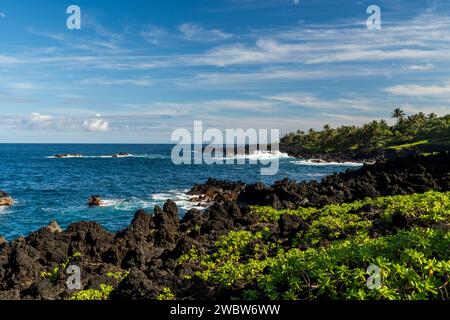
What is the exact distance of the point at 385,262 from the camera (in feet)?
30.2

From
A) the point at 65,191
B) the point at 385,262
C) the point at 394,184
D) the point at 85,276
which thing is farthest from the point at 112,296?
the point at 65,191

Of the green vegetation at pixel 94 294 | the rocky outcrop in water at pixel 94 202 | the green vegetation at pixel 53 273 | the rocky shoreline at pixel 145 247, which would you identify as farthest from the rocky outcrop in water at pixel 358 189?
the rocky outcrop in water at pixel 94 202

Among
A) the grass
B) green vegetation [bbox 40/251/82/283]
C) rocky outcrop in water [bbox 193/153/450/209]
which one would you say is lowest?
green vegetation [bbox 40/251/82/283]

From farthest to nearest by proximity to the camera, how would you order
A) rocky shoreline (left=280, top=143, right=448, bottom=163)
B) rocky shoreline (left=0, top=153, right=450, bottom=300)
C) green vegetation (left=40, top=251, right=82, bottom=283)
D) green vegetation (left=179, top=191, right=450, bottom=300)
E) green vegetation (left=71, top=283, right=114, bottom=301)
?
rocky shoreline (left=280, top=143, right=448, bottom=163)
green vegetation (left=40, top=251, right=82, bottom=283)
rocky shoreline (left=0, top=153, right=450, bottom=300)
green vegetation (left=71, top=283, right=114, bottom=301)
green vegetation (left=179, top=191, right=450, bottom=300)

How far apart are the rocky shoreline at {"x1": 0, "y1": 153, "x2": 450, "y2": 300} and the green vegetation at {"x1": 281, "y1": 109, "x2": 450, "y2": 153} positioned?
3625 inches

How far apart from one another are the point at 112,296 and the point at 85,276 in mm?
3676

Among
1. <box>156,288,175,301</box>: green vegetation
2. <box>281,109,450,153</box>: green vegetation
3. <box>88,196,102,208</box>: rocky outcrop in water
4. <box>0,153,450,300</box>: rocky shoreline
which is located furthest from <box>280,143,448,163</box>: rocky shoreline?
<box>156,288,175,301</box>: green vegetation

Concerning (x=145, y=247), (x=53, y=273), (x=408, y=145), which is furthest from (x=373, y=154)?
(x=53, y=273)

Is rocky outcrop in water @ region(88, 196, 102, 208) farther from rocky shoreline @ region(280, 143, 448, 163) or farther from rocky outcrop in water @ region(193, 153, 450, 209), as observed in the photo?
rocky shoreline @ region(280, 143, 448, 163)

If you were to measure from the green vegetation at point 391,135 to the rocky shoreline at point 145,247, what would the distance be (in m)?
92.1

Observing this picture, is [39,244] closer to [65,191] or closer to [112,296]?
[112,296]

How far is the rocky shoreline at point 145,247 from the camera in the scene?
47.2 feet

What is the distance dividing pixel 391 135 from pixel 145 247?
145803mm

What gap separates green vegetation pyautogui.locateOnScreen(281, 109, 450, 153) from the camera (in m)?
126
